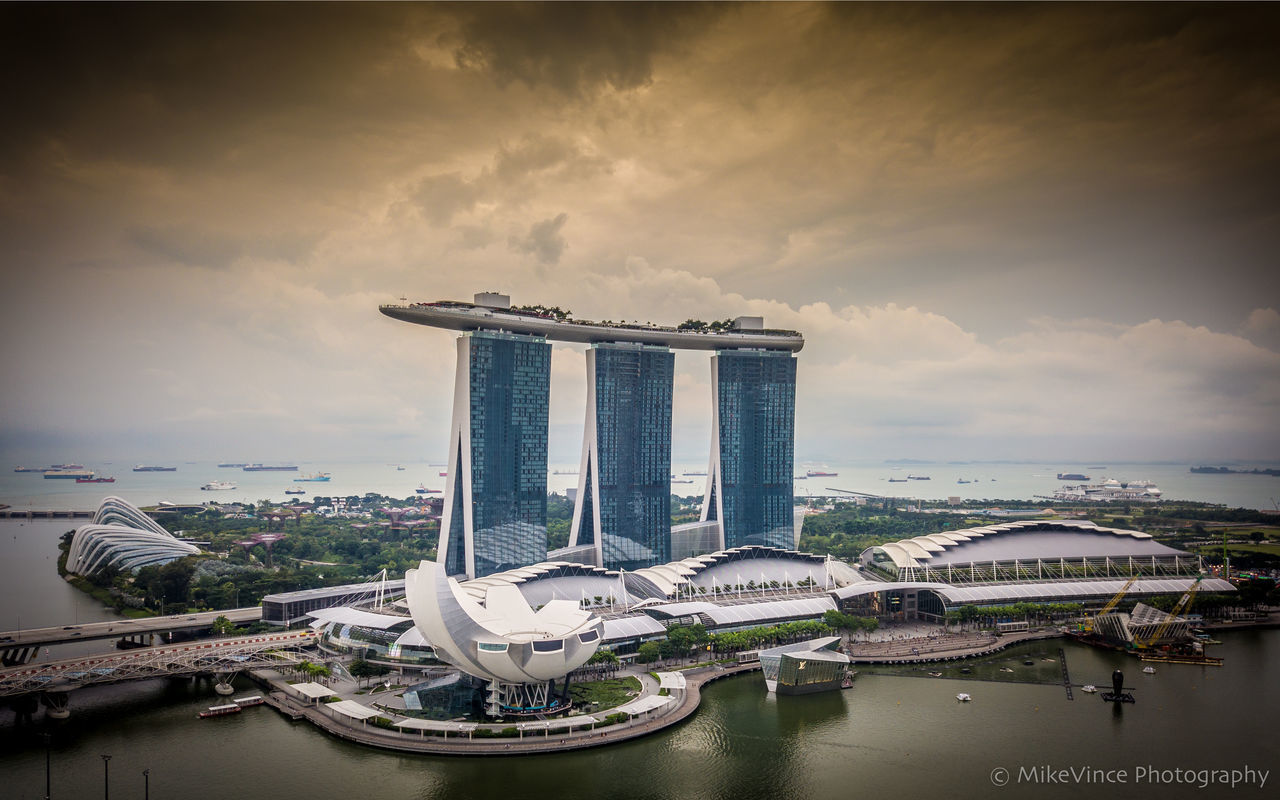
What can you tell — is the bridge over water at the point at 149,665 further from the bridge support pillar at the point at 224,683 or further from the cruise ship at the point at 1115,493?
the cruise ship at the point at 1115,493

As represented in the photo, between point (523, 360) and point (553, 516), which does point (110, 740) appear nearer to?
point (523, 360)

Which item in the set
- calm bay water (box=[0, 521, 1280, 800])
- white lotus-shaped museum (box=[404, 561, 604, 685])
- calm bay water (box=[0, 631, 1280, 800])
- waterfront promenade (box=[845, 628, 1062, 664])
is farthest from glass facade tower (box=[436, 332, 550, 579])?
waterfront promenade (box=[845, 628, 1062, 664])

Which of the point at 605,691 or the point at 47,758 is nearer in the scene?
the point at 47,758

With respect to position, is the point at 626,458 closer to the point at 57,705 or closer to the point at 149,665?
the point at 149,665

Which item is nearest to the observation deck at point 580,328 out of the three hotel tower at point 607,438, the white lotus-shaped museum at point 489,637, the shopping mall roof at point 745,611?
the three hotel tower at point 607,438

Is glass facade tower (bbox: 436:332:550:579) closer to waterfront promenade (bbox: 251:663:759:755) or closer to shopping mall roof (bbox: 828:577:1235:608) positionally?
waterfront promenade (bbox: 251:663:759:755)

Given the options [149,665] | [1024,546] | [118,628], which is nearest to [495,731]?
[149,665]
